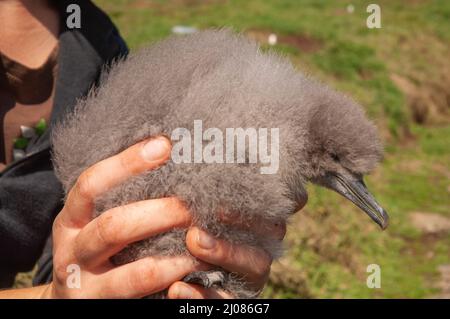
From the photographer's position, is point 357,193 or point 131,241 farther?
point 357,193

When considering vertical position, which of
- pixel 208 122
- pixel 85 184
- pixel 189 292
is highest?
pixel 208 122

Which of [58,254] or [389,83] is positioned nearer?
[58,254]

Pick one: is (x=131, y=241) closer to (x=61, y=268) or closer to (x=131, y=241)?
(x=131, y=241)

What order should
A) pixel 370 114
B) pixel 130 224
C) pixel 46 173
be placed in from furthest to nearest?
pixel 370 114 < pixel 46 173 < pixel 130 224

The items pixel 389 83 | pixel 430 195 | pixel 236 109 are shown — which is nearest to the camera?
pixel 236 109

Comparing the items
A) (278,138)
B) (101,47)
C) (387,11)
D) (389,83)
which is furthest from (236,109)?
(387,11)

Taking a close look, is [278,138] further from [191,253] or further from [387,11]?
[387,11]

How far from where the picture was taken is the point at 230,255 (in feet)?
4.22

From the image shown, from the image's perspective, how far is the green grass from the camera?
3.55 m

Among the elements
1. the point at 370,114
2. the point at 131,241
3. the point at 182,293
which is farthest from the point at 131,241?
the point at 370,114

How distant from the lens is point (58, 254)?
1361 millimetres

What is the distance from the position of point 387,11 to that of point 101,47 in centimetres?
847

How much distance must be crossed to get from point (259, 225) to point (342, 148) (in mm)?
328
